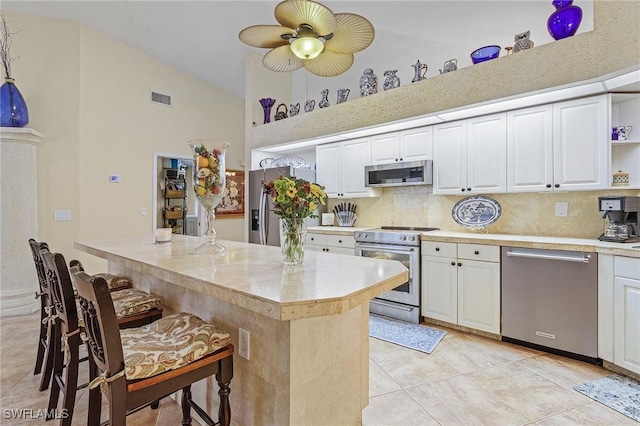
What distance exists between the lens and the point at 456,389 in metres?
2.17

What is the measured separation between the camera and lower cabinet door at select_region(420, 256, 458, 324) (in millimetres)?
3135

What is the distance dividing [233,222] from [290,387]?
5.65m

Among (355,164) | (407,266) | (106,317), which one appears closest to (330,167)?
(355,164)

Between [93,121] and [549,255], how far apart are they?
229 inches

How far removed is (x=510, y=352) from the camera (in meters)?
2.71

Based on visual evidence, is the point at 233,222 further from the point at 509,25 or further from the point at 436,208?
the point at 509,25

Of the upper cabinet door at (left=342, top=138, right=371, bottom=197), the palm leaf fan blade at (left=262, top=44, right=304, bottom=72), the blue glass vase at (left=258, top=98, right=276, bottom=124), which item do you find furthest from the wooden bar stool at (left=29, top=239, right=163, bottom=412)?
the blue glass vase at (left=258, top=98, right=276, bottom=124)

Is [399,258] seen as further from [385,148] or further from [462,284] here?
[385,148]

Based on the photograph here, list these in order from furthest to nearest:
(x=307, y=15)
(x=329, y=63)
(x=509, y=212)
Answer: (x=509, y=212) → (x=329, y=63) → (x=307, y=15)

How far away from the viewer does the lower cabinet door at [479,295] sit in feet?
9.48

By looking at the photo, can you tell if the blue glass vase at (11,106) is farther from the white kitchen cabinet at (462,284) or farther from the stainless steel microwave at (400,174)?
the white kitchen cabinet at (462,284)

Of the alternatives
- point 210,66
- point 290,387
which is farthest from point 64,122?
point 290,387

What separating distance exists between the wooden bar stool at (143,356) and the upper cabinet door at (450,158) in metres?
2.86

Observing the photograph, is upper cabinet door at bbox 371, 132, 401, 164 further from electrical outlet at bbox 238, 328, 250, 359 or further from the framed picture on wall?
the framed picture on wall
